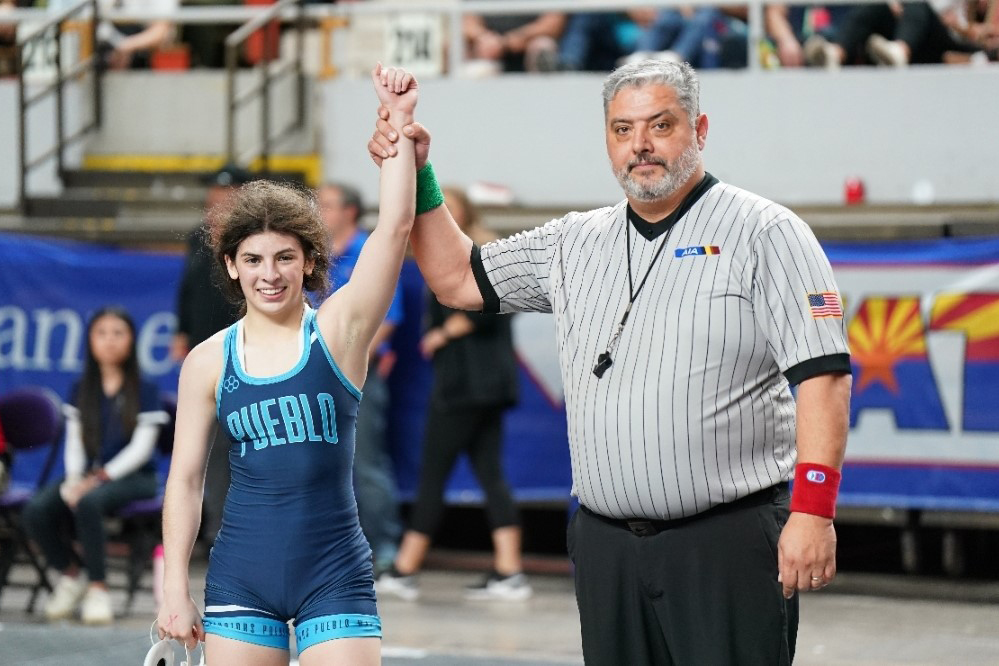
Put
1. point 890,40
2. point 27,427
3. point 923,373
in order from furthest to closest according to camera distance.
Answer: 1. point 890,40
2. point 27,427
3. point 923,373

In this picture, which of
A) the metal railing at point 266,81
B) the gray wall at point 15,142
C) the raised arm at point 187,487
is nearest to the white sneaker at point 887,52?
the metal railing at point 266,81

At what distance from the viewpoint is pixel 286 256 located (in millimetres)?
4316

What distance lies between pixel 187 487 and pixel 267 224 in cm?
74

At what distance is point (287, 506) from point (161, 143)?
857 centimetres

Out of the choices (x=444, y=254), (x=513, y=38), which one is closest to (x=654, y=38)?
(x=513, y=38)

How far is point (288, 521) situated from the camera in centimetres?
419

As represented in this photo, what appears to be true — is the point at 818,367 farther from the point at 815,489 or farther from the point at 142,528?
the point at 142,528

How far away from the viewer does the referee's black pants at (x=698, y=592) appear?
4.06 metres

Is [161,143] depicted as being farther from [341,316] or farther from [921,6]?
[341,316]

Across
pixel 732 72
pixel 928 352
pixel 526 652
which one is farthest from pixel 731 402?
pixel 732 72

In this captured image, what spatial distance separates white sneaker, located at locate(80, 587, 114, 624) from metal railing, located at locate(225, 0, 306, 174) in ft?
12.9

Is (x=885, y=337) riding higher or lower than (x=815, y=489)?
higher

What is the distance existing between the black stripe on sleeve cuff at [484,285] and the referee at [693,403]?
371 millimetres

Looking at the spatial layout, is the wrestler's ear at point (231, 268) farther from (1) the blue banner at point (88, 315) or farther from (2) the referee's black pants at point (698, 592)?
(1) the blue banner at point (88, 315)
